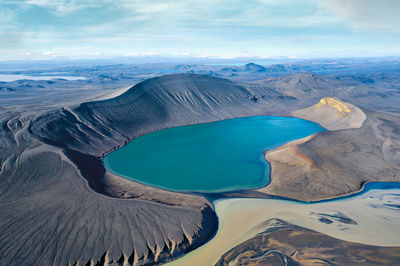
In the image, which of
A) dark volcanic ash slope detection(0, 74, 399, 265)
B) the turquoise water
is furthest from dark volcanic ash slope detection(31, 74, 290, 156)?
the turquoise water

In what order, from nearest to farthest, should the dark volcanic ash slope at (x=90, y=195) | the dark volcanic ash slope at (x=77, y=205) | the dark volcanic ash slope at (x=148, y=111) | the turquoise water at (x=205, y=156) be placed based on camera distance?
the dark volcanic ash slope at (x=77, y=205) < the dark volcanic ash slope at (x=90, y=195) < the turquoise water at (x=205, y=156) < the dark volcanic ash slope at (x=148, y=111)

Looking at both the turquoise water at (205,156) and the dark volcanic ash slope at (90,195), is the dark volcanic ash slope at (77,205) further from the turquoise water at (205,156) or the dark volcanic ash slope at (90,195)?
the turquoise water at (205,156)

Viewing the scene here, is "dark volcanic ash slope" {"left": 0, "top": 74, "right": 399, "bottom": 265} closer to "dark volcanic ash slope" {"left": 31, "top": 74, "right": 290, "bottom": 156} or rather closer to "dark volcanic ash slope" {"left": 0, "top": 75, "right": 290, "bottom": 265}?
"dark volcanic ash slope" {"left": 0, "top": 75, "right": 290, "bottom": 265}

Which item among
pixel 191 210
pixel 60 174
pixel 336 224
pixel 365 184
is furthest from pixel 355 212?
pixel 60 174

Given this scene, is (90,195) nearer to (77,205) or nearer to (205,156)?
(77,205)

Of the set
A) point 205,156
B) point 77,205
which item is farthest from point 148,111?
point 77,205

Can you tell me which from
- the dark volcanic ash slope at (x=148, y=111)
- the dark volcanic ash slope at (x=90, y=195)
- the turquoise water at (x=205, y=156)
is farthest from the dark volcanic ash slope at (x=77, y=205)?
the turquoise water at (x=205, y=156)
